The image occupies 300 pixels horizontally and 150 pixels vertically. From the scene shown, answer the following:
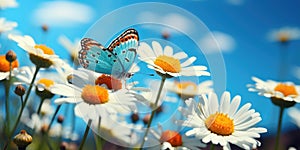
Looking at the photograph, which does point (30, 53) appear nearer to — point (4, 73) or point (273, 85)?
point (4, 73)

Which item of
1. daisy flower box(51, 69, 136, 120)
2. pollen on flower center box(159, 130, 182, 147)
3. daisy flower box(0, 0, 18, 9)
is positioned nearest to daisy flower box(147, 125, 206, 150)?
pollen on flower center box(159, 130, 182, 147)

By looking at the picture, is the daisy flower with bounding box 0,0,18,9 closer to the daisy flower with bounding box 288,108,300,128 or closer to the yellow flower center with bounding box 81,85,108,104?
the yellow flower center with bounding box 81,85,108,104

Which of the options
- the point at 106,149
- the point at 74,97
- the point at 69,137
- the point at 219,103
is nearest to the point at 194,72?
the point at 219,103

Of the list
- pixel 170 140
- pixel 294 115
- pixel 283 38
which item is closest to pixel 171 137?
pixel 170 140

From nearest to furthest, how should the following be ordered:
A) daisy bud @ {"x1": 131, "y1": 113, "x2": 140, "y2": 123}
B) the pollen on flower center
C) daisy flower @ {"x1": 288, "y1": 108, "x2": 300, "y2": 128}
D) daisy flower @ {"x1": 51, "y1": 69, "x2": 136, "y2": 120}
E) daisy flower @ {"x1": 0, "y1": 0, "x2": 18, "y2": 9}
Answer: daisy flower @ {"x1": 51, "y1": 69, "x2": 136, "y2": 120}, the pollen on flower center, daisy bud @ {"x1": 131, "y1": 113, "x2": 140, "y2": 123}, daisy flower @ {"x1": 288, "y1": 108, "x2": 300, "y2": 128}, daisy flower @ {"x1": 0, "y1": 0, "x2": 18, "y2": 9}

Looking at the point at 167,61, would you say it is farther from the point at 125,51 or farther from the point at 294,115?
the point at 294,115
